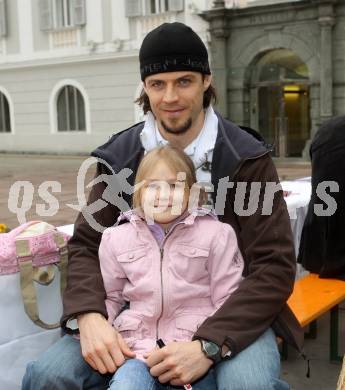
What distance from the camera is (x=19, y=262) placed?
88.6 inches

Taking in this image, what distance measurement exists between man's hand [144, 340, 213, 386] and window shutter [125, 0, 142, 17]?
16030 millimetres

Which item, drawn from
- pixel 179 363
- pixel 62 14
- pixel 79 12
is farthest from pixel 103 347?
pixel 62 14

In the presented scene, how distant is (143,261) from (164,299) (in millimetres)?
146

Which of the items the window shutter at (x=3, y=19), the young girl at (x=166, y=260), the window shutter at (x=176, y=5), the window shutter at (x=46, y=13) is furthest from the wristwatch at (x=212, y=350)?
the window shutter at (x=3, y=19)

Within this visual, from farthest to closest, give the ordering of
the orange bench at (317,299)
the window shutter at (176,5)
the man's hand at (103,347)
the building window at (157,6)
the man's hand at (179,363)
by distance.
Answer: the building window at (157,6)
the window shutter at (176,5)
the orange bench at (317,299)
the man's hand at (103,347)
the man's hand at (179,363)

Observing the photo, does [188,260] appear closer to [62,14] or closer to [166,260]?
[166,260]

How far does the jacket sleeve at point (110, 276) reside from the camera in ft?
6.96

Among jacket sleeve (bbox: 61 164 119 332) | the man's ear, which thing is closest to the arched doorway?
the man's ear

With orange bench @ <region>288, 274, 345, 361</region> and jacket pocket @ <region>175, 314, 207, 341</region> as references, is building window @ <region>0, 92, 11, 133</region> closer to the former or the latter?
orange bench @ <region>288, 274, 345, 361</region>

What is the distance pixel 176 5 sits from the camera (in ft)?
53.0

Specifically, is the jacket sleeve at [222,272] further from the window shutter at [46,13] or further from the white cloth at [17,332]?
the window shutter at [46,13]

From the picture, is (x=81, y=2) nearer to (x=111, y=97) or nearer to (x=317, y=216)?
(x=111, y=97)

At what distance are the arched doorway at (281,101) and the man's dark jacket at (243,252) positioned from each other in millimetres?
13595

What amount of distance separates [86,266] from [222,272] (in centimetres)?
50
